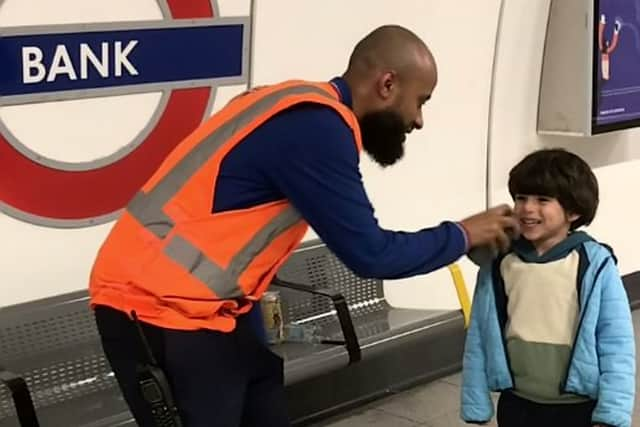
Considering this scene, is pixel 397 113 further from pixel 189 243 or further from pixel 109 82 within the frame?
pixel 109 82

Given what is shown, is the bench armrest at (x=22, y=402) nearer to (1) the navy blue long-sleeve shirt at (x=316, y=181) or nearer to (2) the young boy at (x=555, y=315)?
(1) the navy blue long-sleeve shirt at (x=316, y=181)

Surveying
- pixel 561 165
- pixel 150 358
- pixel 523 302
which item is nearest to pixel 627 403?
pixel 523 302

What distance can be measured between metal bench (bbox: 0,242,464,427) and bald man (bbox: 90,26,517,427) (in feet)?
2.81

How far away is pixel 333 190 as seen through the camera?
247 centimetres

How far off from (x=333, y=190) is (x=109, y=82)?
5.54ft

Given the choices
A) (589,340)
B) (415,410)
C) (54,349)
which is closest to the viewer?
(589,340)

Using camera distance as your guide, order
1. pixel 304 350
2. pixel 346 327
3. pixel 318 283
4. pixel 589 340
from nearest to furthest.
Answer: pixel 589 340 < pixel 346 327 < pixel 304 350 < pixel 318 283

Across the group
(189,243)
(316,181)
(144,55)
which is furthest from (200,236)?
(144,55)

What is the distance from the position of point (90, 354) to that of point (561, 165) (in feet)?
5.99

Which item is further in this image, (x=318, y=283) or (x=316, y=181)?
(x=318, y=283)

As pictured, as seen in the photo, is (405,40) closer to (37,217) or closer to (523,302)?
(523,302)

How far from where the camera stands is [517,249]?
10.2 ft

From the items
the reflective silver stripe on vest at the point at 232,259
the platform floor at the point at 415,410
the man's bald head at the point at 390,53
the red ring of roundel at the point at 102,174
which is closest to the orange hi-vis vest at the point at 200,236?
the reflective silver stripe on vest at the point at 232,259

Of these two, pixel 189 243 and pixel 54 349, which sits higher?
pixel 189 243
